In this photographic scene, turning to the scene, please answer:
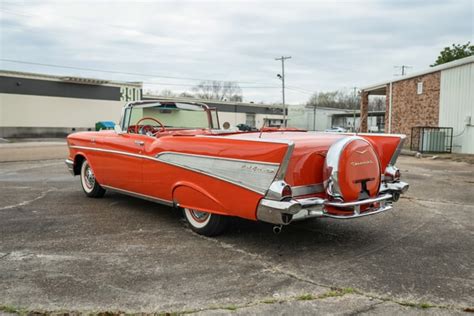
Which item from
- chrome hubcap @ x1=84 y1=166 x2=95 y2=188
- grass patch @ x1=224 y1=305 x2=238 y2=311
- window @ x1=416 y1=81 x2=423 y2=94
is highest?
window @ x1=416 y1=81 x2=423 y2=94

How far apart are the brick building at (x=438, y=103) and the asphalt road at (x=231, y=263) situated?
1396 centimetres

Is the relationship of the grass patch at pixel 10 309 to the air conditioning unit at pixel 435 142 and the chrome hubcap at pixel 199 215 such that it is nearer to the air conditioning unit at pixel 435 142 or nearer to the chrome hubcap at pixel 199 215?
the chrome hubcap at pixel 199 215

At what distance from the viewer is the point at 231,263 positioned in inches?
159

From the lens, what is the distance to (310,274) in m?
3.77

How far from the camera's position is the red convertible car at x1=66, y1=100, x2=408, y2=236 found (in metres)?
4.05

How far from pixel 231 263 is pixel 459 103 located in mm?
18331

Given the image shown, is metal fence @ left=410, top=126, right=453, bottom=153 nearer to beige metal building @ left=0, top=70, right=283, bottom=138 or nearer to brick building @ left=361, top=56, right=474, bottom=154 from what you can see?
brick building @ left=361, top=56, right=474, bottom=154

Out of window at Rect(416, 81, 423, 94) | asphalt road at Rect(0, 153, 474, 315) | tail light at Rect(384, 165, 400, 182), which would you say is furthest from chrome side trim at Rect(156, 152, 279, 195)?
window at Rect(416, 81, 423, 94)

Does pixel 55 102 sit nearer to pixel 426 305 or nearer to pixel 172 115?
pixel 172 115

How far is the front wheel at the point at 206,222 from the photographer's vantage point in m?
4.73

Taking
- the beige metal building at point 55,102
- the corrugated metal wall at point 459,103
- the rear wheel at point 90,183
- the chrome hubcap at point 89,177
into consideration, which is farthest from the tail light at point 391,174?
the beige metal building at point 55,102

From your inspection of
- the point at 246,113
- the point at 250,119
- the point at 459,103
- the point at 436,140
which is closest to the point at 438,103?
the point at 459,103

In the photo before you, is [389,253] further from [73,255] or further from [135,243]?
[73,255]

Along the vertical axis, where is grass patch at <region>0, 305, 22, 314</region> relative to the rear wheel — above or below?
below
